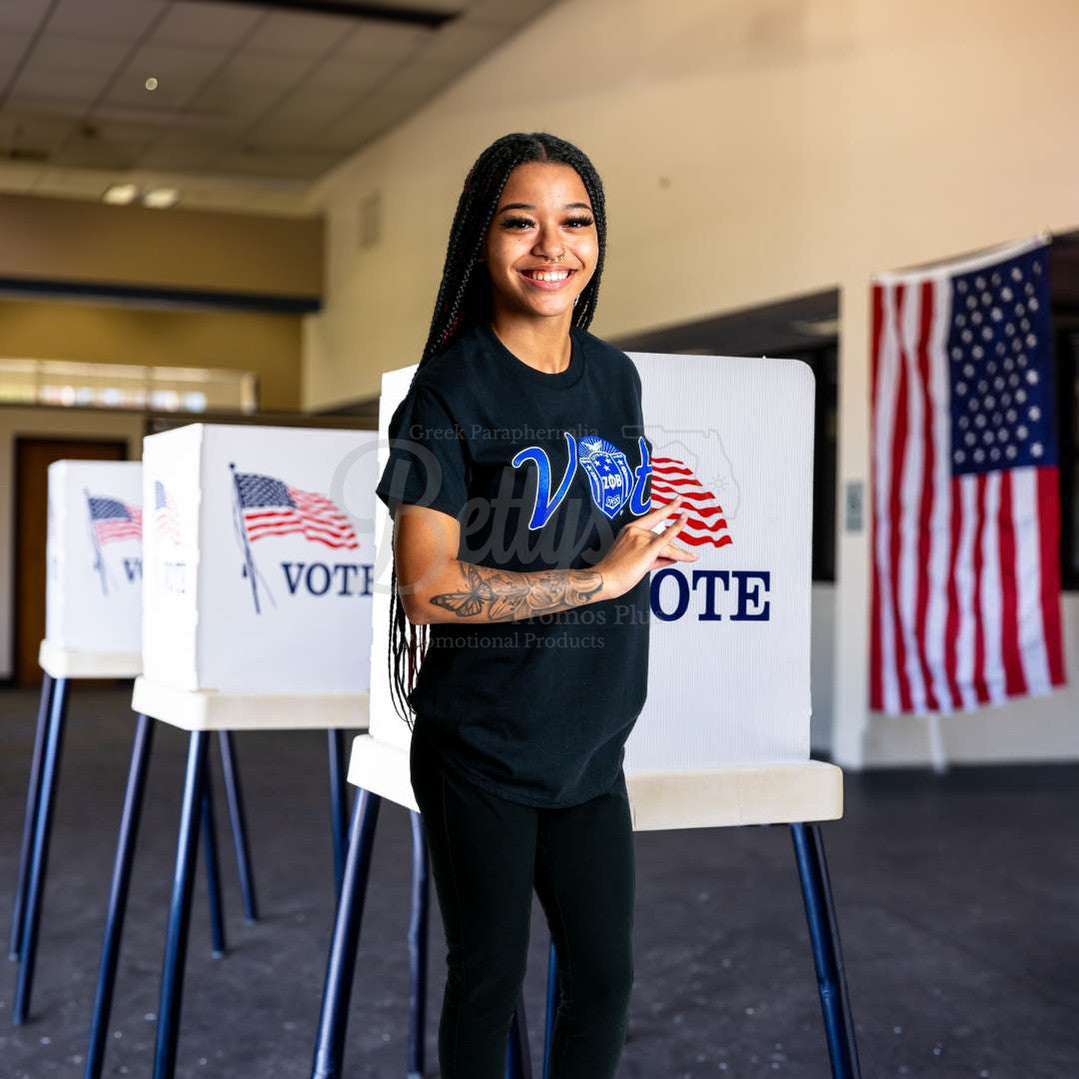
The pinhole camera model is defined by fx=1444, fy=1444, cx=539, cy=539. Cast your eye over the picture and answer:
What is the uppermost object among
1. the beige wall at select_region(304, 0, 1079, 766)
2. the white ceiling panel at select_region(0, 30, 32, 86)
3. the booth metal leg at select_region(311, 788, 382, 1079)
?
the white ceiling panel at select_region(0, 30, 32, 86)

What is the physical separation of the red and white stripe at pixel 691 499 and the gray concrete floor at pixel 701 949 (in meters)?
1.31

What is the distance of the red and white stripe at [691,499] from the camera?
158cm

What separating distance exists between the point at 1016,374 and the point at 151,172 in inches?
317

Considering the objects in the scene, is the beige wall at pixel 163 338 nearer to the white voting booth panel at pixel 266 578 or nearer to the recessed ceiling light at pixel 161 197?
the recessed ceiling light at pixel 161 197

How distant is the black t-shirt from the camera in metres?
1.31

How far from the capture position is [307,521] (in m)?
2.18

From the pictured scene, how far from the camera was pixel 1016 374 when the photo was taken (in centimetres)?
511

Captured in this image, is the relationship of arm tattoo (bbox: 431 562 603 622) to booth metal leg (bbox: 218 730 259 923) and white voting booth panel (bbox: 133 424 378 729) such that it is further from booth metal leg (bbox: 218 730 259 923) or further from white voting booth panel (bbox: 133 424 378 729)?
booth metal leg (bbox: 218 730 259 923)

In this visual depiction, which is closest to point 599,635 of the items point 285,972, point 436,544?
point 436,544

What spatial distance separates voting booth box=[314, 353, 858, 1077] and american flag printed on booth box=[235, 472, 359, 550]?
0.55 metres

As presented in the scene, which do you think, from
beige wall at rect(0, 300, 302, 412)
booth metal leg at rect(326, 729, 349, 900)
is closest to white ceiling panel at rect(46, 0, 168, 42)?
beige wall at rect(0, 300, 302, 412)

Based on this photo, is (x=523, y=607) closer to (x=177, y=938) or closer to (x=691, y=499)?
(x=691, y=499)

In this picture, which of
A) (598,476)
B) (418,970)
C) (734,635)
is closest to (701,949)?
(418,970)

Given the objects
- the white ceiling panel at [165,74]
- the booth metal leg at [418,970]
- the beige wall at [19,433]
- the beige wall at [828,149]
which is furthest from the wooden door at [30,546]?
the booth metal leg at [418,970]
